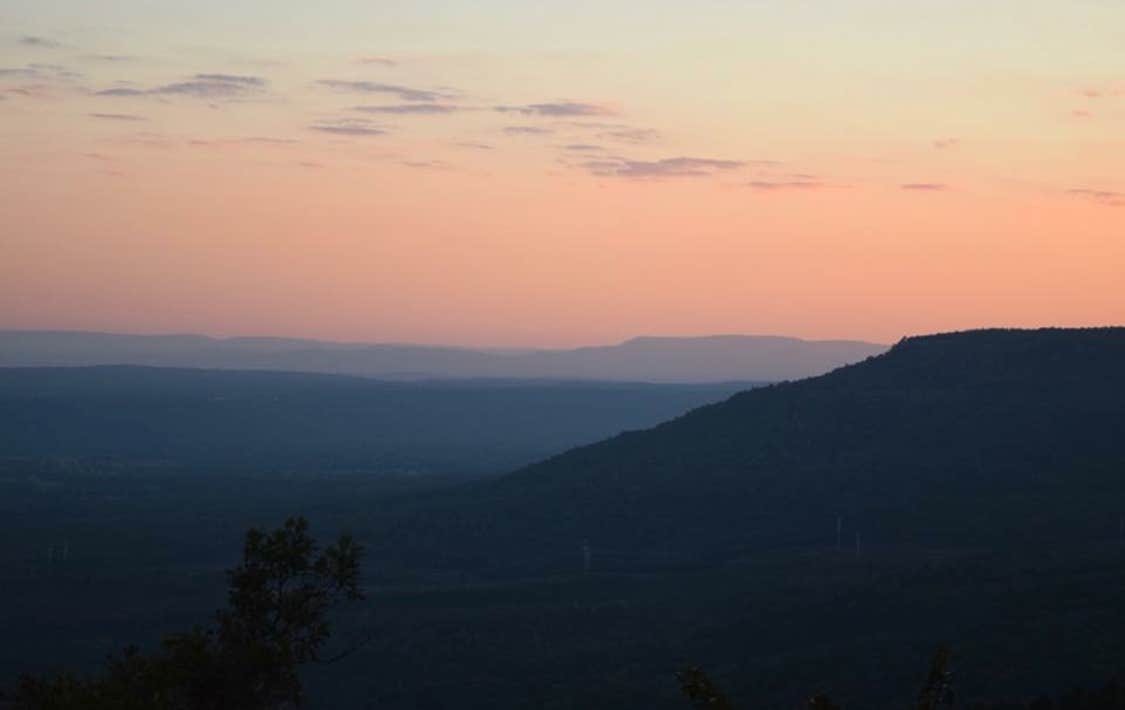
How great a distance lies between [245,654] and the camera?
22828mm

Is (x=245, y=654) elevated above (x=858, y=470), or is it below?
above

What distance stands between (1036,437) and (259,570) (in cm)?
8664

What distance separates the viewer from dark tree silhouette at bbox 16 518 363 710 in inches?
852

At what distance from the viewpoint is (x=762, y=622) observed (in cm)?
6688

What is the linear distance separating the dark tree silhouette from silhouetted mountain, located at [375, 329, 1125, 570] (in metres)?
64.5

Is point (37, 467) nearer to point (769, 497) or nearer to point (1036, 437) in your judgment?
point (769, 497)

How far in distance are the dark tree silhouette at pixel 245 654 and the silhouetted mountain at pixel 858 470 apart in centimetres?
6451

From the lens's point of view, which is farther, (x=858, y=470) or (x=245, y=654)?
(x=858, y=470)

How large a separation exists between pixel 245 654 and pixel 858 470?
8550 centimetres

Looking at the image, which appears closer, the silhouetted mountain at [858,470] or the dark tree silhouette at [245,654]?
the dark tree silhouette at [245,654]

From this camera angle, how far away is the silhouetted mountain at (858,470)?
310 ft

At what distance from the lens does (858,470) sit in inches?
4144

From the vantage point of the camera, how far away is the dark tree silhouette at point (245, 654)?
2164 cm

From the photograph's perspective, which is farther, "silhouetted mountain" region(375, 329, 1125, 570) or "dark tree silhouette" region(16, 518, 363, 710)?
"silhouetted mountain" region(375, 329, 1125, 570)
